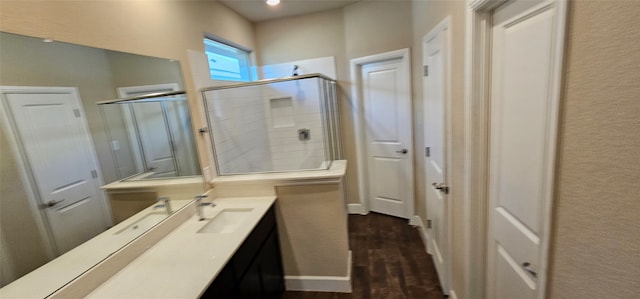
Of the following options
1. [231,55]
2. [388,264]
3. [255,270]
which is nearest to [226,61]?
[231,55]

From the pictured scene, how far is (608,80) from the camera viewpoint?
1.97 ft

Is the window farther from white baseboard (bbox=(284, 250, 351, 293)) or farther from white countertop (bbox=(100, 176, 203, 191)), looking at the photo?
white baseboard (bbox=(284, 250, 351, 293))

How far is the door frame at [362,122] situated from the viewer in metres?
2.97

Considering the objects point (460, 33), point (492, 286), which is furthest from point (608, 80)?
point (492, 286)

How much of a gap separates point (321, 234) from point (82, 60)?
1.89 m

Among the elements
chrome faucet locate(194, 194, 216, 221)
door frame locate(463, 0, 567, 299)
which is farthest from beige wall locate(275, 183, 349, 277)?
door frame locate(463, 0, 567, 299)

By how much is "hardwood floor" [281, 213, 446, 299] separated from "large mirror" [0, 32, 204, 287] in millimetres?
1648

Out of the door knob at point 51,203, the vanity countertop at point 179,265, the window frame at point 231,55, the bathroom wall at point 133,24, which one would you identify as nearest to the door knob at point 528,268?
the vanity countertop at point 179,265

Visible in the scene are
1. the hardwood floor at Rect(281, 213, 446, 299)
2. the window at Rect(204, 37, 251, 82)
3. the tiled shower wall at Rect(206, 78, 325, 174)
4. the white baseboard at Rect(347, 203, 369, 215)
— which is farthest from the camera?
the white baseboard at Rect(347, 203, 369, 215)

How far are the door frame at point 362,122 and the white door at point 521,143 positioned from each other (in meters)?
1.73

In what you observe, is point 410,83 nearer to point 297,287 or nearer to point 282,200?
point 282,200

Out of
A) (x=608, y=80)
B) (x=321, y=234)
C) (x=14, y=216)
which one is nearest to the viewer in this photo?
(x=608, y=80)

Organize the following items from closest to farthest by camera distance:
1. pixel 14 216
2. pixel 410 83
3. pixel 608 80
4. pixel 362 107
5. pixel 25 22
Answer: pixel 608 80, pixel 14 216, pixel 25 22, pixel 410 83, pixel 362 107

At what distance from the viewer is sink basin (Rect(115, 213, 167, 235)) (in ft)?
4.76
